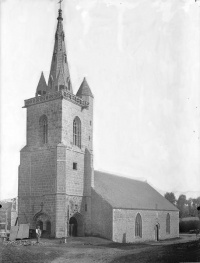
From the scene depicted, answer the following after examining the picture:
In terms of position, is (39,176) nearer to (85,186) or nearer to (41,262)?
(85,186)

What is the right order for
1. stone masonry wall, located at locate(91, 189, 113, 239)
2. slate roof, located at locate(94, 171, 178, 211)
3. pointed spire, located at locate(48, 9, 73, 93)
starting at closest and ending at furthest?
1. stone masonry wall, located at locate(91, 189, 113, 239)
2. pointed spire, located at locate(48, 9, 73, 93)
3. slate roof, located at locate(94, 171, 178, 211)

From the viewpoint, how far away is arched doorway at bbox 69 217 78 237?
132 feet

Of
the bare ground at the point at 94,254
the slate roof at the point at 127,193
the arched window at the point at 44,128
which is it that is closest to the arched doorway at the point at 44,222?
the slate roof at the point at 127,193

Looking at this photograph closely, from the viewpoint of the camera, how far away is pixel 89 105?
4444 centimetres

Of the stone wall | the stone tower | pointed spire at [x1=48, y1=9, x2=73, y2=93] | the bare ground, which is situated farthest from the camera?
pointed spire at [x1=48, y1=9, x2=73, y2=93]

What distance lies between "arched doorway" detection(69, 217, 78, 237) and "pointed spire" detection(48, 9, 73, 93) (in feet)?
48.3

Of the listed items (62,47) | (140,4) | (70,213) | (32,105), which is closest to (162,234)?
(70,213)

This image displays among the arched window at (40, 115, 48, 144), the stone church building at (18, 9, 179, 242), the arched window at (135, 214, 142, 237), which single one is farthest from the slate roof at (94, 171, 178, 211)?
the arched window at (40, 115, 48, 144)

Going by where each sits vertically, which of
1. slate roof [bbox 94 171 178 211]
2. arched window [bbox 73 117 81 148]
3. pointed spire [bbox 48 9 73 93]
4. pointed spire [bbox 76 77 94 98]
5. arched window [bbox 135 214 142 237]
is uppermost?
pointed spire [bbox 48 9 73 93]

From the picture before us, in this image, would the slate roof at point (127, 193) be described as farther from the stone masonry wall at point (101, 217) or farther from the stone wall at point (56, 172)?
the stone wall at point (56, 172)

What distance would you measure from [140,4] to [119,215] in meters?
23.1

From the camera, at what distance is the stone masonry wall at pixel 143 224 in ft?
132

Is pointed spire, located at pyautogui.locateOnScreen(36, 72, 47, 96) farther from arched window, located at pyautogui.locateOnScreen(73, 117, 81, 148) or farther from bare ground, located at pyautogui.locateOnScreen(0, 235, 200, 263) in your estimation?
bare ground, located at pyautogui.locateOnScreen(0, 235, 200, 263)

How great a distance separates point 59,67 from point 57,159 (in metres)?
11.0
